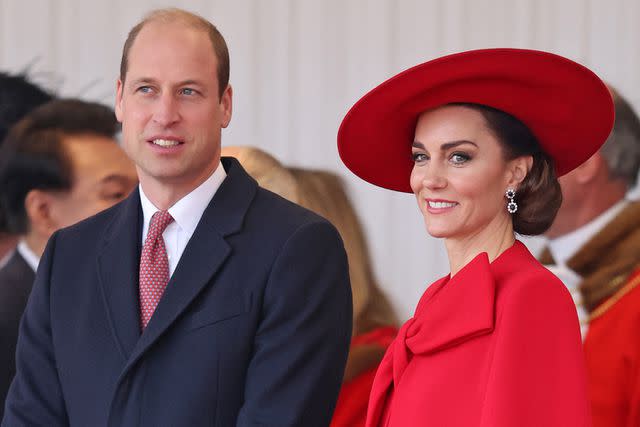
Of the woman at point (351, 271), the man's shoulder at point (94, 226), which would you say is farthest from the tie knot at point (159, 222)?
the woman at point (351, 271)

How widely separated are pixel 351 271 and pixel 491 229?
200cm

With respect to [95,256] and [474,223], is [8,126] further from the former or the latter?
[474,223]

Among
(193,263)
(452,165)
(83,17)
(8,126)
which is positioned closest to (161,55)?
(193,263)

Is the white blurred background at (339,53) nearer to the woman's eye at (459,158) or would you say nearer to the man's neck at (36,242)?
the man's neck at (36,242)

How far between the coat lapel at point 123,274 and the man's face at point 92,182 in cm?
129

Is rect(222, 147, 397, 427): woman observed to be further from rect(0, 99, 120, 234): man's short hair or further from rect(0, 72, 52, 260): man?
rect(0, 72, 52, 260): man

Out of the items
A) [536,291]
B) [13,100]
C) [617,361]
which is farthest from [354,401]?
[13,100]

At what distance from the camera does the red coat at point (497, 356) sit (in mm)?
1602

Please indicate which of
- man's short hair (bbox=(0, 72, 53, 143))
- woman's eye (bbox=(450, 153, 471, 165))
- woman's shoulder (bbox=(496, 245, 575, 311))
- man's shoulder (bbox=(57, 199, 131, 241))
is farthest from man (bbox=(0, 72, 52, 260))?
woman's shoulder (bbox=(496, 245, 575, 311))

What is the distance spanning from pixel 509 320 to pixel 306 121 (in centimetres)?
253

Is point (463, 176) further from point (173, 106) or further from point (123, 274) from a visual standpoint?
point (123, 274)

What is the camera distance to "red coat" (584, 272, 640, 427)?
2789 mm

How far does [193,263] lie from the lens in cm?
199

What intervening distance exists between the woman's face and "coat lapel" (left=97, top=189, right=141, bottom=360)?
21.0 inches
